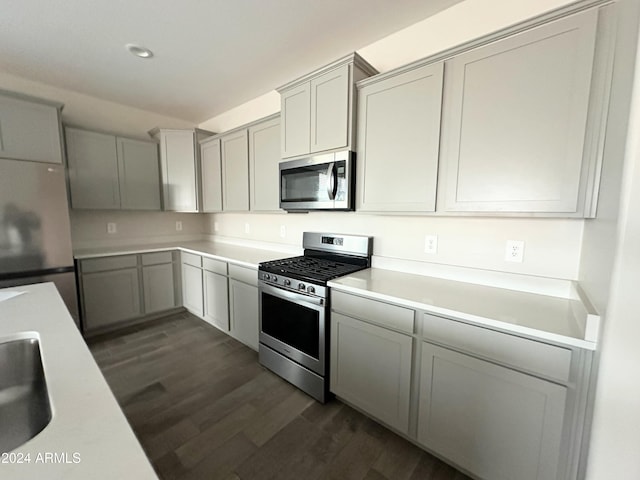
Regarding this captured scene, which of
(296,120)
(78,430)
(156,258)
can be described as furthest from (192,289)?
(78,430)

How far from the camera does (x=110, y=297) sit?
9.57 feet

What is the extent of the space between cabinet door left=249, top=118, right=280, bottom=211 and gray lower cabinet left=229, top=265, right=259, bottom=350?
692 millimetres

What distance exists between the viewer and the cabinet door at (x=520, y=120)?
1.17 metres

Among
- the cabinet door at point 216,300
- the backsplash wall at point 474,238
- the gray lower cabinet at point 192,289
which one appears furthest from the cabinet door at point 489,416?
the gray lower cabinet at point 192,289

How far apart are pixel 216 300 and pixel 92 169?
2004mm

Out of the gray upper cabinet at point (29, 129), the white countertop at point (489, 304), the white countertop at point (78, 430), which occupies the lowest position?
the white countertop at point (78, 430)

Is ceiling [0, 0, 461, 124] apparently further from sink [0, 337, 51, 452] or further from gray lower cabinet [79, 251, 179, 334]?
sink [0, 337, 51, 452]

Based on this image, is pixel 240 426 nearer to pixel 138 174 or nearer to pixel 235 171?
pixel 235 171

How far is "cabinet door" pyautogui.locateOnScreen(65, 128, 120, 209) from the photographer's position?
2814 millimetres

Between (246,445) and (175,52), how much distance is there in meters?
2.99

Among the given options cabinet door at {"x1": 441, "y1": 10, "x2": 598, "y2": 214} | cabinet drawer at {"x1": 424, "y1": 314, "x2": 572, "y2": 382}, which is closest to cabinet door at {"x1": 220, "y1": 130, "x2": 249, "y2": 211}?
cabinet door at {"x1": 441, "y1": 10, "x2": 598, "y2": 214}

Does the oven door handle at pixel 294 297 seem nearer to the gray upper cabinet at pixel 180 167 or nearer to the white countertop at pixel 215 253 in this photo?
the white countertop at pixel 215 253

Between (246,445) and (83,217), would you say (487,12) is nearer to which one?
(246,445)

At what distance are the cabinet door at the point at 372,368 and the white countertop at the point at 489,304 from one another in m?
0.23
